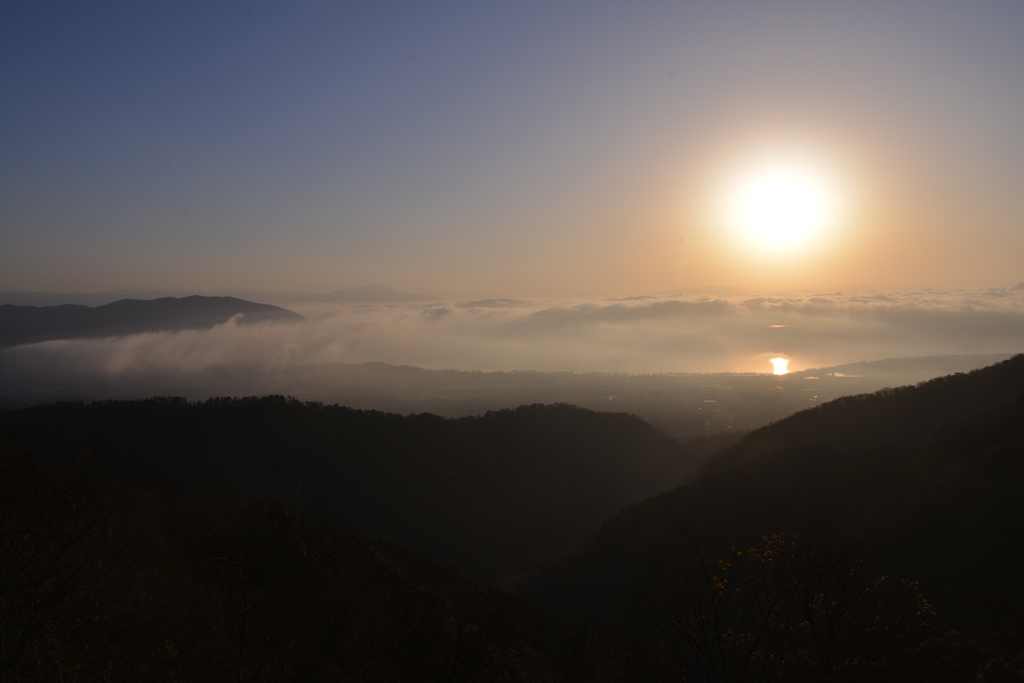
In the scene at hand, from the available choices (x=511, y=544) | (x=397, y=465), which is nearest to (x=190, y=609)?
(x=397, y=465)

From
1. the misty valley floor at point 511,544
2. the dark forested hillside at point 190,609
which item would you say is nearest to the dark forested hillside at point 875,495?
the misty valley floor at point 511,544

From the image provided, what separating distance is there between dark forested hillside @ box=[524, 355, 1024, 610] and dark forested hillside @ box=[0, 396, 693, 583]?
15439 millimetres

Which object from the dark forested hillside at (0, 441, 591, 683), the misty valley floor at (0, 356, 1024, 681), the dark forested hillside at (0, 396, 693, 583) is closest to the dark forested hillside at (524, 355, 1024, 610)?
the misty valley floor at (0, 356, 1024, 681)

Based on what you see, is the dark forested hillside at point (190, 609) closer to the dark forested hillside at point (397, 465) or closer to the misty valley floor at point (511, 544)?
the misty valley floor at point (511, 544)

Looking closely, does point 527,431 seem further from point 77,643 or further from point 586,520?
point 77,643

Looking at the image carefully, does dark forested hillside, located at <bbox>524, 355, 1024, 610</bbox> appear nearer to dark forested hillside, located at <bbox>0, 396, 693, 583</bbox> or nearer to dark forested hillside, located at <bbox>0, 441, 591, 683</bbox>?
dark forested hillside, located at <bbox>0, 441, 591, 683</bbox>

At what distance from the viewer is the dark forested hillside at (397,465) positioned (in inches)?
2035

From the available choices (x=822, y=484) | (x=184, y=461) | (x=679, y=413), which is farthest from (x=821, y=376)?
(x=184, y=461)

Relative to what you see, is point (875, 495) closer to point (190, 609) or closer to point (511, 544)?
point (511, 544)

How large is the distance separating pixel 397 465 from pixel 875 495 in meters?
47.2

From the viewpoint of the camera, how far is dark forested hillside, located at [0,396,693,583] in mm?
51688

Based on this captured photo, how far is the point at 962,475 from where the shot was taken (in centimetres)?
3030

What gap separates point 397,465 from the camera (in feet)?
202

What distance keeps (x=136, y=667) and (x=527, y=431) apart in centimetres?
7051
